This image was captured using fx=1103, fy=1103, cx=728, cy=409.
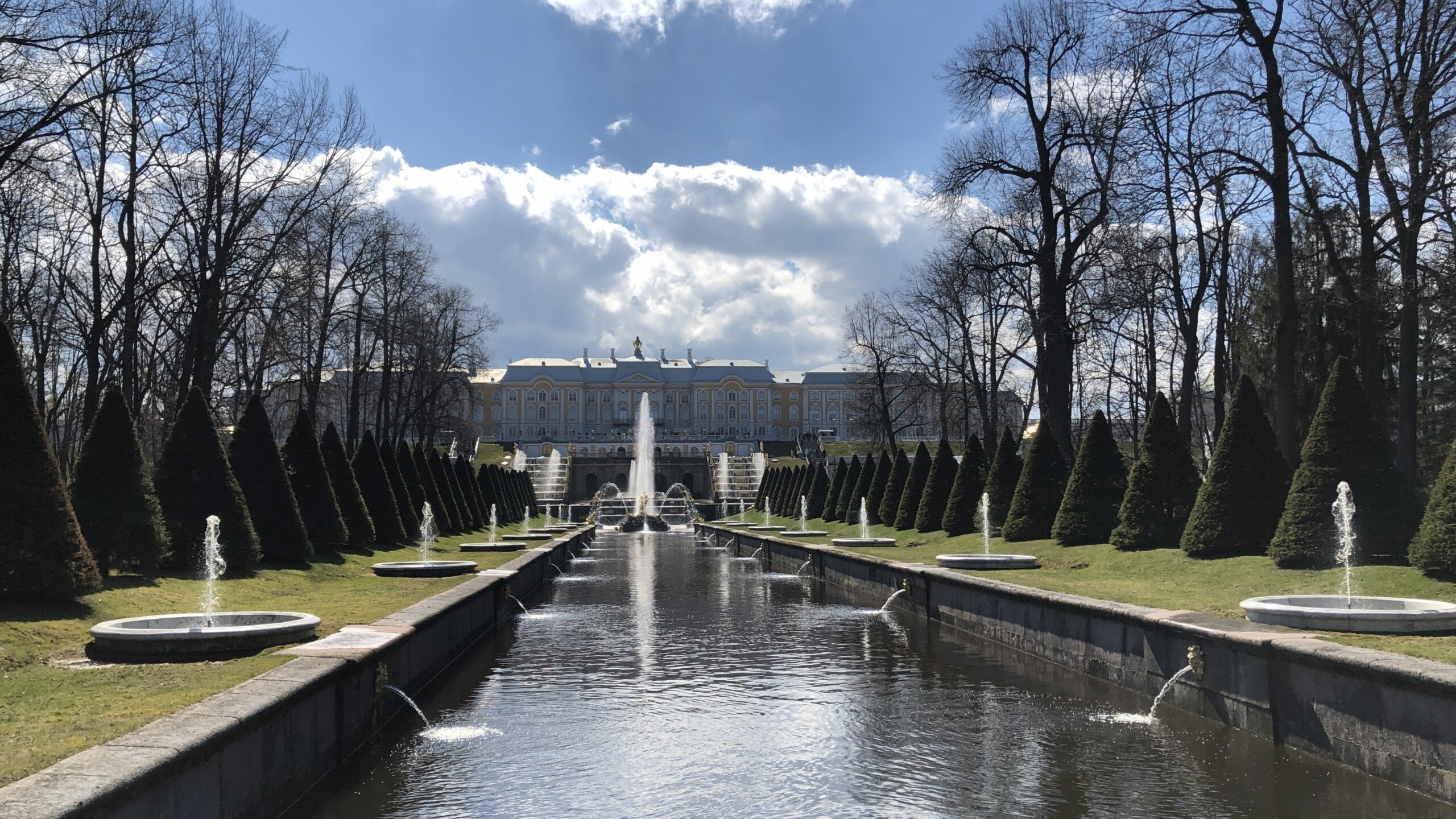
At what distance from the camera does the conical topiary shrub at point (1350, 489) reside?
1272 cm

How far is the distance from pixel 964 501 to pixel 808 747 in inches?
694

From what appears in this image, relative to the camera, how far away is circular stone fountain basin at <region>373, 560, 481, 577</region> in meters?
16.0

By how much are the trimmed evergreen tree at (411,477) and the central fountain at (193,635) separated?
17423 millimetres

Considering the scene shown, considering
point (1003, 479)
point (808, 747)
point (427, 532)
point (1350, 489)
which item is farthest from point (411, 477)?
point (808, 747)

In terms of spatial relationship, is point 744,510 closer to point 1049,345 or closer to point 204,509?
point 1049,345

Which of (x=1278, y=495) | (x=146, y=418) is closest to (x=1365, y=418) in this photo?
(x=1278, y=495)

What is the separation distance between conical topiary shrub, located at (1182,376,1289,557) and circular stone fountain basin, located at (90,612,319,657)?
11.4m

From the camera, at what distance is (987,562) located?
1591 cm

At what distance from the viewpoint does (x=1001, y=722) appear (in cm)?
826

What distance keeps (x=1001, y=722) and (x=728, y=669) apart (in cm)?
315

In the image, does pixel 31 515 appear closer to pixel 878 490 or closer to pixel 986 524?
pixel 986 524

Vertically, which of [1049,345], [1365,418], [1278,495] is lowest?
[1278,495]

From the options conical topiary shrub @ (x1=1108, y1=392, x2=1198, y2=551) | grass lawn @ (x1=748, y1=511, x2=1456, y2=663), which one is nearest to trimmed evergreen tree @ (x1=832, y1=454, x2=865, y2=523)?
grass lawn @ (x1=748, y1=511, x2=1456, y2=663)

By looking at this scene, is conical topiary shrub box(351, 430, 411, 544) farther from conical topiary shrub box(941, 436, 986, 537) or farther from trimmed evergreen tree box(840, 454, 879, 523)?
trimmed evergreen tree box(840, 454, 879, 523)
